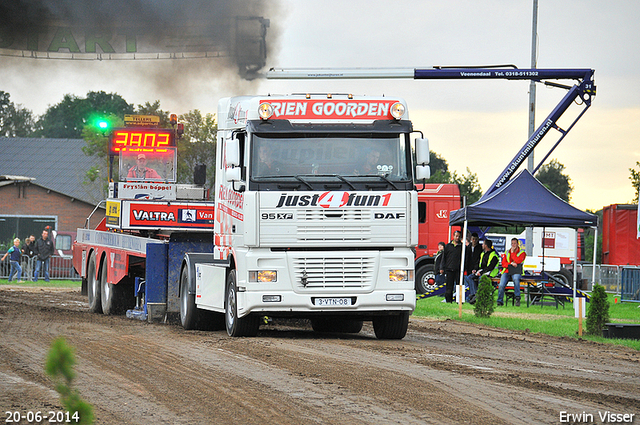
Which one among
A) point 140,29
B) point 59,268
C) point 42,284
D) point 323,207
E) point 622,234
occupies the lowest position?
point 42,284

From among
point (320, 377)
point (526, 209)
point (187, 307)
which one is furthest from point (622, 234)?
point (320, 377)

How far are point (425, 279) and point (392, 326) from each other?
14.4 m

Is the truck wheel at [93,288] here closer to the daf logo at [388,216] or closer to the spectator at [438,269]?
the daf logo at [388,216]

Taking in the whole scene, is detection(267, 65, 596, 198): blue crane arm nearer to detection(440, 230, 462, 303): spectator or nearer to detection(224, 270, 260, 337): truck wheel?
detection(440, 230, 462, 303): spectator

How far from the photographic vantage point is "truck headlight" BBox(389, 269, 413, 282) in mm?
13172

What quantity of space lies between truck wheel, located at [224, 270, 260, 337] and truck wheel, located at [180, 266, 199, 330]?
58.0 inches

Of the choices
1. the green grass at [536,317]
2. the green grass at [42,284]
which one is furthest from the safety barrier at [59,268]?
the green grass at [536,317]

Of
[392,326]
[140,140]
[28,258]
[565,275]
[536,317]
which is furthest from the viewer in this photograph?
[28,258]

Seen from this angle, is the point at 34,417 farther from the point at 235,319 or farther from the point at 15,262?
the point at 15,262

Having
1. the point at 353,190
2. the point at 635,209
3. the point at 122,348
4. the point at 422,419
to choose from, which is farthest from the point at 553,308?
the point at 422,419

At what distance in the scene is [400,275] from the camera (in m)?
13.2

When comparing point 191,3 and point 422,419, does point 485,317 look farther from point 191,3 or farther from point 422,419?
point 422,419

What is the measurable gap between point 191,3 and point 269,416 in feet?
33.6

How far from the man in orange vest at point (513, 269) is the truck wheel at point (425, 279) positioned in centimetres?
480
